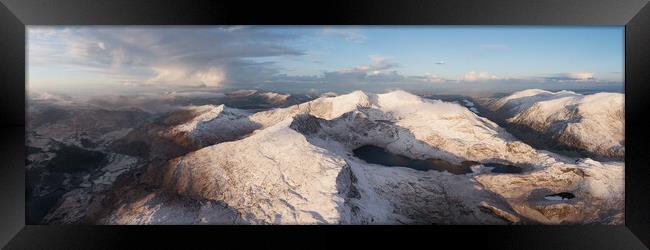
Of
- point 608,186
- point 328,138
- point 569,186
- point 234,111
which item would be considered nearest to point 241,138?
point 234,111

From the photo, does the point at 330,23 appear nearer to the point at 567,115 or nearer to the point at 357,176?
the point at 357,176

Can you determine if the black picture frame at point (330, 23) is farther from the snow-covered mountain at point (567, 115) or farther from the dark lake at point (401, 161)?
the dark lake at point (401, 161)

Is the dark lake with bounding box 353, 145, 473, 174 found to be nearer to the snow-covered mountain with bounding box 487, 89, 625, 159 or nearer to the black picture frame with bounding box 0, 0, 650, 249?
the black picture frame with bounding box 0, 0, 650, 249

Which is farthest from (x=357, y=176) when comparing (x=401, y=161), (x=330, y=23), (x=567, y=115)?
(x=567, y=115)

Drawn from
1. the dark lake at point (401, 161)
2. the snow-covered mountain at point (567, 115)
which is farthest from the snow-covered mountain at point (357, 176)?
the snow-covered mountain at point (567, 115)

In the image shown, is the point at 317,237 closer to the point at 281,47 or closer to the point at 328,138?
the point at 328,138

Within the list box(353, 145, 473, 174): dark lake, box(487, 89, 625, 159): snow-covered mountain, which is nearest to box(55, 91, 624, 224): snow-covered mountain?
box(353, 145, 473, 174): dark lake
